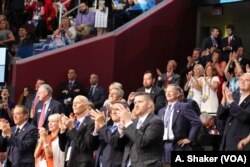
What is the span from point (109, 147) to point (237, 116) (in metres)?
1.65

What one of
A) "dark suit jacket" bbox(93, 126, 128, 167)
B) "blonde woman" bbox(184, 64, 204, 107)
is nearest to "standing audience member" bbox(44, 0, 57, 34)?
"blonde woman" bbox(184, 64, 204, 107)

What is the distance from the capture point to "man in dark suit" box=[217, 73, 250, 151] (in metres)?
9.12

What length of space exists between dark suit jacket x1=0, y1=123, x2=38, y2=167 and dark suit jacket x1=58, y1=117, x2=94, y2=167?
0.65 metres

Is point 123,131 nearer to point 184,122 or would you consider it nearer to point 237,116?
point 237,116

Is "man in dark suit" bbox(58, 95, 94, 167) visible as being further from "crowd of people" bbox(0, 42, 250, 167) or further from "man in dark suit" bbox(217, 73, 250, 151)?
"man in dark suit" bbox(217, 73, 250, 151)

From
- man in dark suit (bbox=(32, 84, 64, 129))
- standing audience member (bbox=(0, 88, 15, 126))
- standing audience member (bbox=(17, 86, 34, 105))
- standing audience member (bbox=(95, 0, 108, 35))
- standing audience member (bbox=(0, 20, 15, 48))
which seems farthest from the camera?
standing audience member (bbox=(95, 0, 108, 35))

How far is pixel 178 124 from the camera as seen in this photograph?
1009 centimetres

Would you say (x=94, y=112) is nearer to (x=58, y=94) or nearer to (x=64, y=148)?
(x=64, y=148)

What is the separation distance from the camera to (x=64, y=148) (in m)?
10.2

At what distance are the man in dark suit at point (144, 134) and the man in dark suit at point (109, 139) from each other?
0.52 metres

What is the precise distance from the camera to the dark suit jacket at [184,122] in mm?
10031

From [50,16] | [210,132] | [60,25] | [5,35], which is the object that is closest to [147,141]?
[210,132]

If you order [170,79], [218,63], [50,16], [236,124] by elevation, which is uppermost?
[50,16]

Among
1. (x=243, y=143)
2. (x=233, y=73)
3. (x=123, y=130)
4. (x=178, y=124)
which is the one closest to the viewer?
(x=123, y=130)
